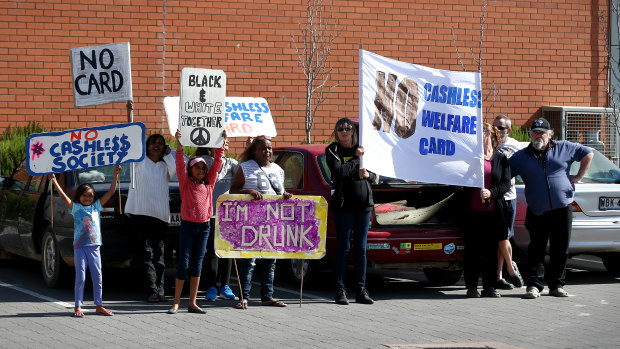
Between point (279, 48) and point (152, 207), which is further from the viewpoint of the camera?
point (279, 48)

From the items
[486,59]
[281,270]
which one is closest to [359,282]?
[281,270]

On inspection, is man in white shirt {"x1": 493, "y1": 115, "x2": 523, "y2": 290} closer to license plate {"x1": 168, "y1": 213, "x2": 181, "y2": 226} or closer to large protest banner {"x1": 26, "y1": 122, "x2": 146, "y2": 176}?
license plate {"x1": 168, "y1": 213, "x2": 181, "y2": 226}

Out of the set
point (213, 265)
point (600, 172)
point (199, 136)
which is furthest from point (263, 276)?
point (600, 172)

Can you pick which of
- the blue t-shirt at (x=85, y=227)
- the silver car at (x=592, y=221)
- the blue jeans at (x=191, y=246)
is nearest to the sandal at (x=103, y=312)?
the blue t-shirt at (x=85, y=227)

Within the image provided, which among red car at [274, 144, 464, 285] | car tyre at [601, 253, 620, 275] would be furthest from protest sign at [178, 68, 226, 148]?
car tyre at [601, 253, 620, 275]

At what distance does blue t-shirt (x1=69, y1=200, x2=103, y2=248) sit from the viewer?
9.52m

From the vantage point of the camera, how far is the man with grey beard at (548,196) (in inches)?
423

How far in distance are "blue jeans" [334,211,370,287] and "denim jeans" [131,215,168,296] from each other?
172 centimetres

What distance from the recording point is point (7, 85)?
60.0 ft

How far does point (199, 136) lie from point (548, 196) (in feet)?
11.9

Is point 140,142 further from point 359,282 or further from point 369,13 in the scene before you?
point 369,13

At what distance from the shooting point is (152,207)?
33.3 ft

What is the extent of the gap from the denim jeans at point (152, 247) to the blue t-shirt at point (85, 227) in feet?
Result: 2.23

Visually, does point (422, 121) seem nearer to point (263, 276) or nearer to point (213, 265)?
point (263, 276)
